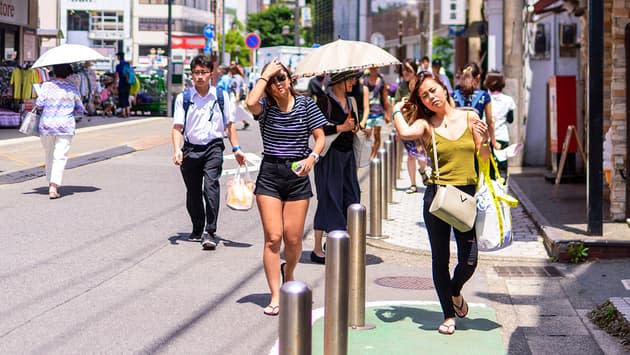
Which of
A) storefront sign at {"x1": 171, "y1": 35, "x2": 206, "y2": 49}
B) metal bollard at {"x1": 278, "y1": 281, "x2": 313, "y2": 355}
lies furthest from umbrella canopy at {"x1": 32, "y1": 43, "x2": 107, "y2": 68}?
storefront sign at {"x1": 171, "y1": 35, "x2": 206, "y2": 49}

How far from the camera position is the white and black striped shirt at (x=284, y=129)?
25.8 feet

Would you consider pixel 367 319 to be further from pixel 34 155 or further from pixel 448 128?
pixel 34 155

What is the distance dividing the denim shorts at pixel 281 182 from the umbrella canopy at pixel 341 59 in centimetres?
154

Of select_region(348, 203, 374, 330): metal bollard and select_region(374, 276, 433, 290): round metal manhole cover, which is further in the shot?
select_region(374, 276, 433, 290): round metal manhole cover

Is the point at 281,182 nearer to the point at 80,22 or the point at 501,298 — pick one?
the point at 501,298

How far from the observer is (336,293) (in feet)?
19.2

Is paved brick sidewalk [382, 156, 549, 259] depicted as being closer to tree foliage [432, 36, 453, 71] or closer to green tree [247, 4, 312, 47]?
tree foliage [432, 36, 453, 71]

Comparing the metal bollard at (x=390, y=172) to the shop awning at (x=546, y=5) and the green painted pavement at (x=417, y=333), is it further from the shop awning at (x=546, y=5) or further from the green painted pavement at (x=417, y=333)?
the green painted pavement at (x=417, y=333)

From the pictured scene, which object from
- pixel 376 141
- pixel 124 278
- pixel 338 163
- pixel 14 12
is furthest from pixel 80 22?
pixel 124 278

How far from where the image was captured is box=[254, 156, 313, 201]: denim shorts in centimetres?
777

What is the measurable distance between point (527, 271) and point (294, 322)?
251 inches

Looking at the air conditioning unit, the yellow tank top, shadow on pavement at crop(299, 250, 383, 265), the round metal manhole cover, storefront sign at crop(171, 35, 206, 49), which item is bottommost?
the round metal manhole cover

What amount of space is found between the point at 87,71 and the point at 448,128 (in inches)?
1073

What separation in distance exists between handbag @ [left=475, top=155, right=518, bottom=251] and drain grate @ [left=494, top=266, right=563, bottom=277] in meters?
2.63
